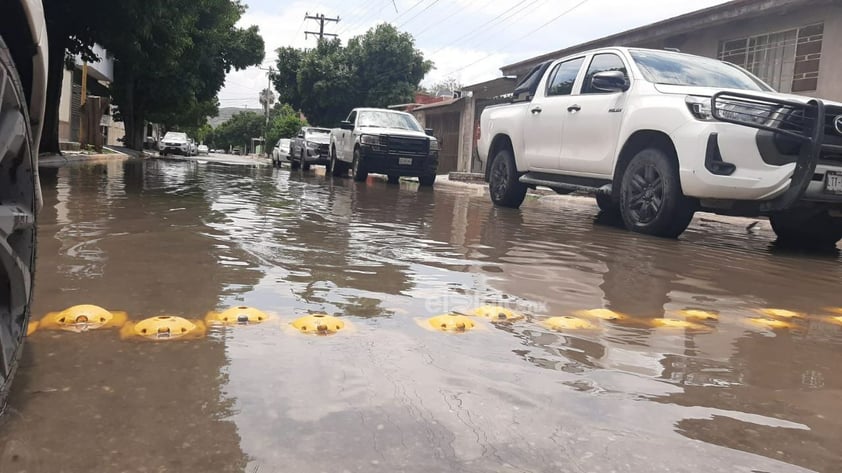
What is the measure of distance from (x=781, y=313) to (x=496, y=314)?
4.98ft

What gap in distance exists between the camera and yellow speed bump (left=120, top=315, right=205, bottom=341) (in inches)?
98.7

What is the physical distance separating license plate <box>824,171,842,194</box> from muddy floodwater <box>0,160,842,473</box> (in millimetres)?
902

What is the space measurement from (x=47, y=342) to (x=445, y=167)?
82.6 ft

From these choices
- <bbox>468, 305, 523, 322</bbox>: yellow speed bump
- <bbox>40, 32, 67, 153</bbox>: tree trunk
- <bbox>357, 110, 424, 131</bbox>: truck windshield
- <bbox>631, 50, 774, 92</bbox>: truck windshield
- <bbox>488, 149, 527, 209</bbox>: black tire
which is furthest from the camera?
<bbox>357, 110, 424, 131</bbox>: truck windshield

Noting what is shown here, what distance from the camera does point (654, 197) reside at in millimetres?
6414

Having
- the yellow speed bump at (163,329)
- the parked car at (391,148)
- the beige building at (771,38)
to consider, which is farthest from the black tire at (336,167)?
the yellow speed bump at (163,329)

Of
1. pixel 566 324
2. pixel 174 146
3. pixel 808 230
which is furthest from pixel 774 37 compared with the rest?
pixel 174 146

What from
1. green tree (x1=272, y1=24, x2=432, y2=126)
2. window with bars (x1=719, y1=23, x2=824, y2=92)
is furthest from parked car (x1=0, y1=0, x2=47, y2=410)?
green tree (x1=272, y1=24, x2=432, y2=126)

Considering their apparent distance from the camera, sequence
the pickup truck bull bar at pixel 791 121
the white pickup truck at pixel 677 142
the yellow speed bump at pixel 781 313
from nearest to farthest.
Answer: the yellow speed bump at pixel 781 313, the pickup truck bull bar at pixel 791 121, the white pickup truck at pixel 677 142

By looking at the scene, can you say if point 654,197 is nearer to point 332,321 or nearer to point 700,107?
point 700,107

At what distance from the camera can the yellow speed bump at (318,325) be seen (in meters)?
2.70

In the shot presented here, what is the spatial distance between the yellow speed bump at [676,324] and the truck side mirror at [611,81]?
4.01m

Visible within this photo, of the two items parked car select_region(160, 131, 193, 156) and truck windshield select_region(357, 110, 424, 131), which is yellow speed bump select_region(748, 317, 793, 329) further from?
parked car select_region(160, 131, 193, 156)

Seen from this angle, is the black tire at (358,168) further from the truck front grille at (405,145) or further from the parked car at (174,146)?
the parked car at (174,146)
